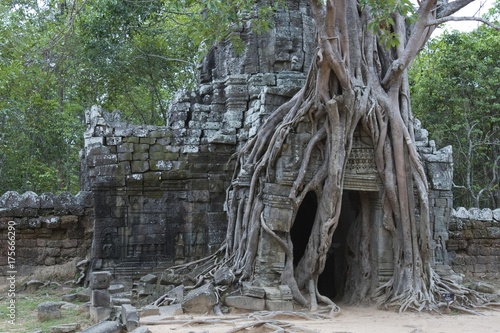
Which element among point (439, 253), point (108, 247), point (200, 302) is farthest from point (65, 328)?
point (439, 253)

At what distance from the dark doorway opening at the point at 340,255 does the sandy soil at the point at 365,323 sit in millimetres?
1525

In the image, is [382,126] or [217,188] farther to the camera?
[217,188]

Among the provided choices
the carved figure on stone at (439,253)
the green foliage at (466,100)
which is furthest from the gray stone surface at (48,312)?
the green foliage at (466,100)

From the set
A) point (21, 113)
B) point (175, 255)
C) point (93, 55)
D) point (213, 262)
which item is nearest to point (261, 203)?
point (213, 262)

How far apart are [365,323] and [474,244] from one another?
523 centimetres

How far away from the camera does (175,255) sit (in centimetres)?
981

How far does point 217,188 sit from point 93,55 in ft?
21.8

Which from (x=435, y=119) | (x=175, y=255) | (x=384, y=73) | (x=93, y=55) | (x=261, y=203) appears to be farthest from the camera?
(x=435, y=119)

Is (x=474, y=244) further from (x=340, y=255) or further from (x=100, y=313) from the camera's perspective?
(x=100, y=313)

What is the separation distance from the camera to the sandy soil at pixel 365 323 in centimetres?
653

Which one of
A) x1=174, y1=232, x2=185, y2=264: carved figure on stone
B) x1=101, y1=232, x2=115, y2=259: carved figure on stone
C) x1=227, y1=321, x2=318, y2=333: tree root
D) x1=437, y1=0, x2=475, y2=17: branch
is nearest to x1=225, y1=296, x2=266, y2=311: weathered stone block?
x1=227, y1=321, x2=318, y2=333: tree root

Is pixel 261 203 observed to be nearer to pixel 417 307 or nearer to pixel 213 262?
pixel 213 262

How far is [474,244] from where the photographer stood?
1127 cm

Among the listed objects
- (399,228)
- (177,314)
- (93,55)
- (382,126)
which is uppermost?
(93,55)
